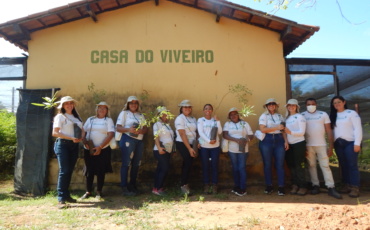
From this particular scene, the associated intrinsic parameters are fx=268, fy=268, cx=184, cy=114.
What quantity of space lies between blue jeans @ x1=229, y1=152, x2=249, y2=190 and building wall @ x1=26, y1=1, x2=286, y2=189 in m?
0.91

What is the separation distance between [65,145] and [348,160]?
199 inches

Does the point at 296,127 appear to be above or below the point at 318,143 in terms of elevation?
above

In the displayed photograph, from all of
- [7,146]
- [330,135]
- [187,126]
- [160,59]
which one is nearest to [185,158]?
[187,126]

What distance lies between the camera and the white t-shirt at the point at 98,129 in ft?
16.3

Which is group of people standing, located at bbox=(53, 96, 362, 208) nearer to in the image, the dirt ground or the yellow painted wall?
the dirt ground

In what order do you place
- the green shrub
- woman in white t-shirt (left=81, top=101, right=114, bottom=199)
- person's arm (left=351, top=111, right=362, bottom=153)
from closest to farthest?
person's arm (left=351, top=111, right=362, bottom=153)
woman in white t-shirt (left=81, top=101, right=114, bottom=199)
the green shrub

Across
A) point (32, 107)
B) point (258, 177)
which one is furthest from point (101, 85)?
point (258, 177)

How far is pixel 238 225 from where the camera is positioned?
3445mm

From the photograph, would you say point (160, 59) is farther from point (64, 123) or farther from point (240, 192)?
point (240, 192)

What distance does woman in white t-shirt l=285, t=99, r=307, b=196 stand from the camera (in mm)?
4941

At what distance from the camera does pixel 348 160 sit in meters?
4.89

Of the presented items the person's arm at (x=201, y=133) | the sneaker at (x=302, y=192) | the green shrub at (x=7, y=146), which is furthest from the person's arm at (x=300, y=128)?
the green shrub at (x=7, y=146)

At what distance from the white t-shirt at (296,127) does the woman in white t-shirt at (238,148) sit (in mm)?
749

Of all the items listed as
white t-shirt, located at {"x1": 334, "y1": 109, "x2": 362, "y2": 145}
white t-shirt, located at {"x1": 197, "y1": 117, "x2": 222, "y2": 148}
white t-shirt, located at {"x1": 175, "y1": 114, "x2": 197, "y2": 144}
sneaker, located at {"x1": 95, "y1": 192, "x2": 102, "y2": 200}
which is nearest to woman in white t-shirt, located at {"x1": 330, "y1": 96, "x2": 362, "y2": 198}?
white t-shirt, located at {"x1": 334, "y1": 109, "x2": 362, "y2": 145}
